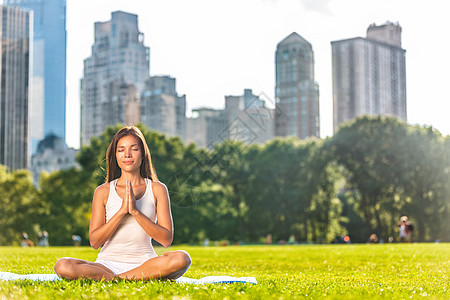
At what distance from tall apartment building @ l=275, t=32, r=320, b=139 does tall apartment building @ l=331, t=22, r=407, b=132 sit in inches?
1280

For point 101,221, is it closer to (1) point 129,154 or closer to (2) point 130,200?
(2) point 130,200

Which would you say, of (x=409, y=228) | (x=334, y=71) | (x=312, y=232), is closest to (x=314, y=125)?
(x=334, y=71)

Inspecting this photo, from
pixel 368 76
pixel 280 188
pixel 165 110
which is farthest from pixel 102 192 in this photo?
pixel 368 76

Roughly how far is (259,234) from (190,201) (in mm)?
8262

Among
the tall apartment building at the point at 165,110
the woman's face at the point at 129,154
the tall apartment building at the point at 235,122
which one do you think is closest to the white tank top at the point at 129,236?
the woman's face at the point at 129,154

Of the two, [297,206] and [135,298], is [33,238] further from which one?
[135,298]

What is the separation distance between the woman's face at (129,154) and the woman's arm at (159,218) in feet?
0.99

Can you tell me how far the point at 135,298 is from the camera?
572cm

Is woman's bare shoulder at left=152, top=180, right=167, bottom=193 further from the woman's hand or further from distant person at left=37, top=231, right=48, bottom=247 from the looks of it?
distant person at left=37, top=231, right=48, bottom=247

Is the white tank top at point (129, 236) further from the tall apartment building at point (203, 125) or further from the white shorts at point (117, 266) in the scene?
the tall apartment building at point (203, 125)

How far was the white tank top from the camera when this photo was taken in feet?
23.0

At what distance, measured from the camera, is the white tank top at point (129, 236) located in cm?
700

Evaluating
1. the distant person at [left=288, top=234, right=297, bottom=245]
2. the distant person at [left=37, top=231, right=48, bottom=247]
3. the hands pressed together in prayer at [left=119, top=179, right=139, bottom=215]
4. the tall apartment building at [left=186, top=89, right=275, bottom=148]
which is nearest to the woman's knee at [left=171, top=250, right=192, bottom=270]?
the hands pressed together in prayer at [left=119, top=179, right=139, bottom=215]

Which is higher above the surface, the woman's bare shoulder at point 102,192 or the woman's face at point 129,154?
the woman's face at point 129,154
